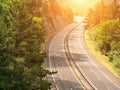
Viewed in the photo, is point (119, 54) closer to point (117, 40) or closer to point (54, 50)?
point (117, 40)

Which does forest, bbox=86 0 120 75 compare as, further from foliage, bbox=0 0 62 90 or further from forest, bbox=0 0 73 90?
foliage, bbox=0 0 62 90

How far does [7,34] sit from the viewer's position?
38.2 metres

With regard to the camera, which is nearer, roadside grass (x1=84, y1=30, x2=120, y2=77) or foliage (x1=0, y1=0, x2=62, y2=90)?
foliage (x1=0, y1=0, x2=62, y2=90)

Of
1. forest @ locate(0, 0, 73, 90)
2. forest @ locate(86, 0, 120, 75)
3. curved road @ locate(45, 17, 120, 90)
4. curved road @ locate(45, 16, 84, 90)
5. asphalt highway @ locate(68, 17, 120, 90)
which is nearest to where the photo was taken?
forest @ locate(0, 0, 73, 90)

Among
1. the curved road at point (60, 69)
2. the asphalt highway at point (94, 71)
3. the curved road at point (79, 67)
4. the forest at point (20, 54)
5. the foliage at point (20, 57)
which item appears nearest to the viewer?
the foliage at point (20, 57)

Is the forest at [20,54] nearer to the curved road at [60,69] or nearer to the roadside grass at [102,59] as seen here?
the curved road at [60,69]

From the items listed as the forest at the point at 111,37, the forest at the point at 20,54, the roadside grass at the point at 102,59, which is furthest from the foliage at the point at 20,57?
the forest at the point at 111,37

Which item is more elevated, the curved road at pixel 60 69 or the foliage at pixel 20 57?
the foliage at pixel 20 57

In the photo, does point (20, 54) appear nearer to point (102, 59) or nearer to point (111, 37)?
point (102, 59)

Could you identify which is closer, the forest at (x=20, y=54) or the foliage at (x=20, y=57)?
the foliage at (x=20, y=57)

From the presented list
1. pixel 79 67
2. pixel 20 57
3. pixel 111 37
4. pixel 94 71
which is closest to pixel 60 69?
pixel 79 67

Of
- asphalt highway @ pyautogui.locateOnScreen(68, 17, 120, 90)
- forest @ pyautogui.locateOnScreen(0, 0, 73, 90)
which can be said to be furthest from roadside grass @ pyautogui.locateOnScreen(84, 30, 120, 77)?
forest @ pyautogui.locateOnScreen(0, 0, 73, 90)

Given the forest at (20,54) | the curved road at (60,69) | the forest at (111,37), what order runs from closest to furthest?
the forest at (20,54), the curved road at (60,69), the forest at (111,37)

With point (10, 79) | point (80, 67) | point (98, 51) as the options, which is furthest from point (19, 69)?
point (98, 51)
